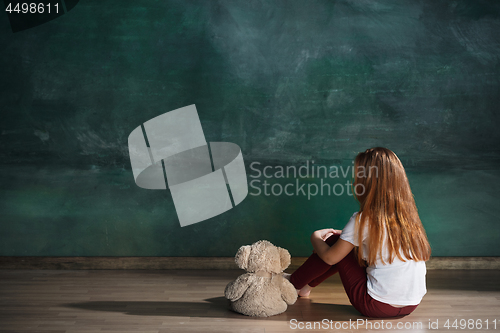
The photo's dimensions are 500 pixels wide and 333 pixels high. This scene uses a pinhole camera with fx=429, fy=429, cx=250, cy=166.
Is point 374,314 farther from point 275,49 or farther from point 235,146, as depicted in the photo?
point 275,49

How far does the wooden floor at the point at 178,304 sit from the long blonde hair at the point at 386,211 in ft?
1.16

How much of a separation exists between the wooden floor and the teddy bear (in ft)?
0.16

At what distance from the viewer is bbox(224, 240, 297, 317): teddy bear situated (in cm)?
196

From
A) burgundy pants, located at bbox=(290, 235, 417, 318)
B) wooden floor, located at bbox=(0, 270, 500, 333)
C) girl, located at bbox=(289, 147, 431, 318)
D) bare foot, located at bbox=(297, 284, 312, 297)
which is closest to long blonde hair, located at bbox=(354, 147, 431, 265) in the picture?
girl, located at bbox=(289, 147, 431, 318)

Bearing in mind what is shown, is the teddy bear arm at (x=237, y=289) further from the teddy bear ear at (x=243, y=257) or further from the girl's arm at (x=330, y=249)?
the girl's arm at (x=330, y=249)

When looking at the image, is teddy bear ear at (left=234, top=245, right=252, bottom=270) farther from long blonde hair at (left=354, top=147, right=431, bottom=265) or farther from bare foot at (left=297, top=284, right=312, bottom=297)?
long blonde hair at (left=354, top=147, right=431, bottom=265)

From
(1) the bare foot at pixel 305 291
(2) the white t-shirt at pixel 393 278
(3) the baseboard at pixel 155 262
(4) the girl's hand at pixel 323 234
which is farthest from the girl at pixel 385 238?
(3) the baseboard at pixel 155 262

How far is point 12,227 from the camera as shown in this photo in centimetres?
283

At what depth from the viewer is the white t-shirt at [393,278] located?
5.98 feet

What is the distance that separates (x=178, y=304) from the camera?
2156 millimetres

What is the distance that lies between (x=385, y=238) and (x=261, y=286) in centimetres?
60

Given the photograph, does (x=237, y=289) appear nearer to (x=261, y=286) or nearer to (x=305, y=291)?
(x=261, y=286)

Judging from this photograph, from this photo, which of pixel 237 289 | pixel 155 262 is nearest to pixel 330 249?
pixel 237 289

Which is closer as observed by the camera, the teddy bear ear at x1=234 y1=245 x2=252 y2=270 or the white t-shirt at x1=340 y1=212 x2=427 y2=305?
the white t-shirt at x1=340 y1=212 x2=427 y2=305
